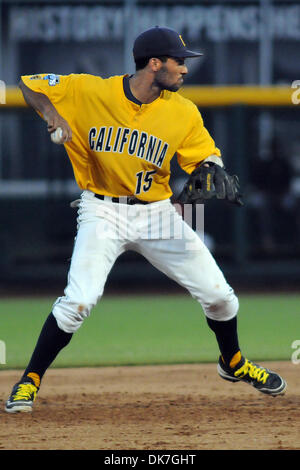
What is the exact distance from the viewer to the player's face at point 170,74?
13.7ft

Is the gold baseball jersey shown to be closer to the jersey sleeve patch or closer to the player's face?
the jersey sleeve patch

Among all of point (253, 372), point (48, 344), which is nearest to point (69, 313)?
point (48, 344)

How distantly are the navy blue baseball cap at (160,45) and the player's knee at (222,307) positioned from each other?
1.12 m

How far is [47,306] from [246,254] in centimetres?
217

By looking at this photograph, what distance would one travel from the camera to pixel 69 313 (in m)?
3.96

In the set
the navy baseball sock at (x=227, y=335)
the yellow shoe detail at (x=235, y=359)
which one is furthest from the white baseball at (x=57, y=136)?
the yellow shoe detail at (x=235, y=359)

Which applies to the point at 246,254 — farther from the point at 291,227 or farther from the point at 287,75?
the point at 287,75

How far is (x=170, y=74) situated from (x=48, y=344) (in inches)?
52.7

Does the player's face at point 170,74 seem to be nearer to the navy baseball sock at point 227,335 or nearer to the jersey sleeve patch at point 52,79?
the jersey sleeve patch at point 52,79

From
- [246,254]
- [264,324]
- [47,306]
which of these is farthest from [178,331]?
[246,254]

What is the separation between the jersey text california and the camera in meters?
→ 4.16

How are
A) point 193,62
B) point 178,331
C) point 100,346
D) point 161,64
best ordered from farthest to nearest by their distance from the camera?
point 193,62, point 178,331, point 100,346, point 161,64

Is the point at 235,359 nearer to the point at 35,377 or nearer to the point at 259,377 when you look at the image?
→ the point at 259,377

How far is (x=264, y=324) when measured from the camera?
22.9 feet
